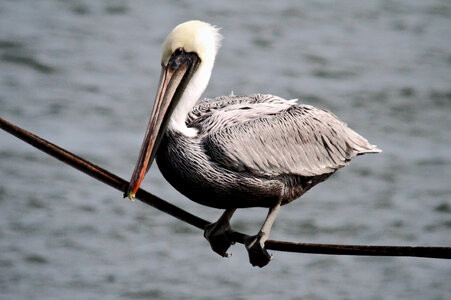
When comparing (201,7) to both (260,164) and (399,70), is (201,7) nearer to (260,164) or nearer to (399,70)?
(399,70)

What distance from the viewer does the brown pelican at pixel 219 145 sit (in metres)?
4.68

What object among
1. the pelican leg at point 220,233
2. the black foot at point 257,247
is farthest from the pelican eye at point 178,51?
the black foot at point 257,247

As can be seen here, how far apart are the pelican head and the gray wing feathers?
6.6 inches

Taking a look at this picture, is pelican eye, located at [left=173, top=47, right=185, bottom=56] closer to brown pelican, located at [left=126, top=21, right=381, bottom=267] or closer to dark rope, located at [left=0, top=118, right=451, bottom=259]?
brown pelican, located at [left=126, top=21, right=381, bottom=267]

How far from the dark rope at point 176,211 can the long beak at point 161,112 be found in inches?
7.4

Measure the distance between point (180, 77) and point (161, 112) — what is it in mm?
216

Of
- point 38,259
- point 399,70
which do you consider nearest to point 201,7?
point 399,70

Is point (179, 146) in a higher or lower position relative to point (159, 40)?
higher

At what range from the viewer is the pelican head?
4.70 meters

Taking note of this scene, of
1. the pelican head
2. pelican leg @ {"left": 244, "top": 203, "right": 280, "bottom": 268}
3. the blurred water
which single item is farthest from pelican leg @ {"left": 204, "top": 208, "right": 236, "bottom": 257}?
the blurred water

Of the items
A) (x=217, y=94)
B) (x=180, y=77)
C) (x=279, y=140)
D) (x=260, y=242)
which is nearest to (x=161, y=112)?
(x=180, y=77)

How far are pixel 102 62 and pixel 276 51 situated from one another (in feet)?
8.98

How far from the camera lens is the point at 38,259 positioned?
1033 centimetres

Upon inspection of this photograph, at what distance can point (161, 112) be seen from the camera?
4.70 meters
